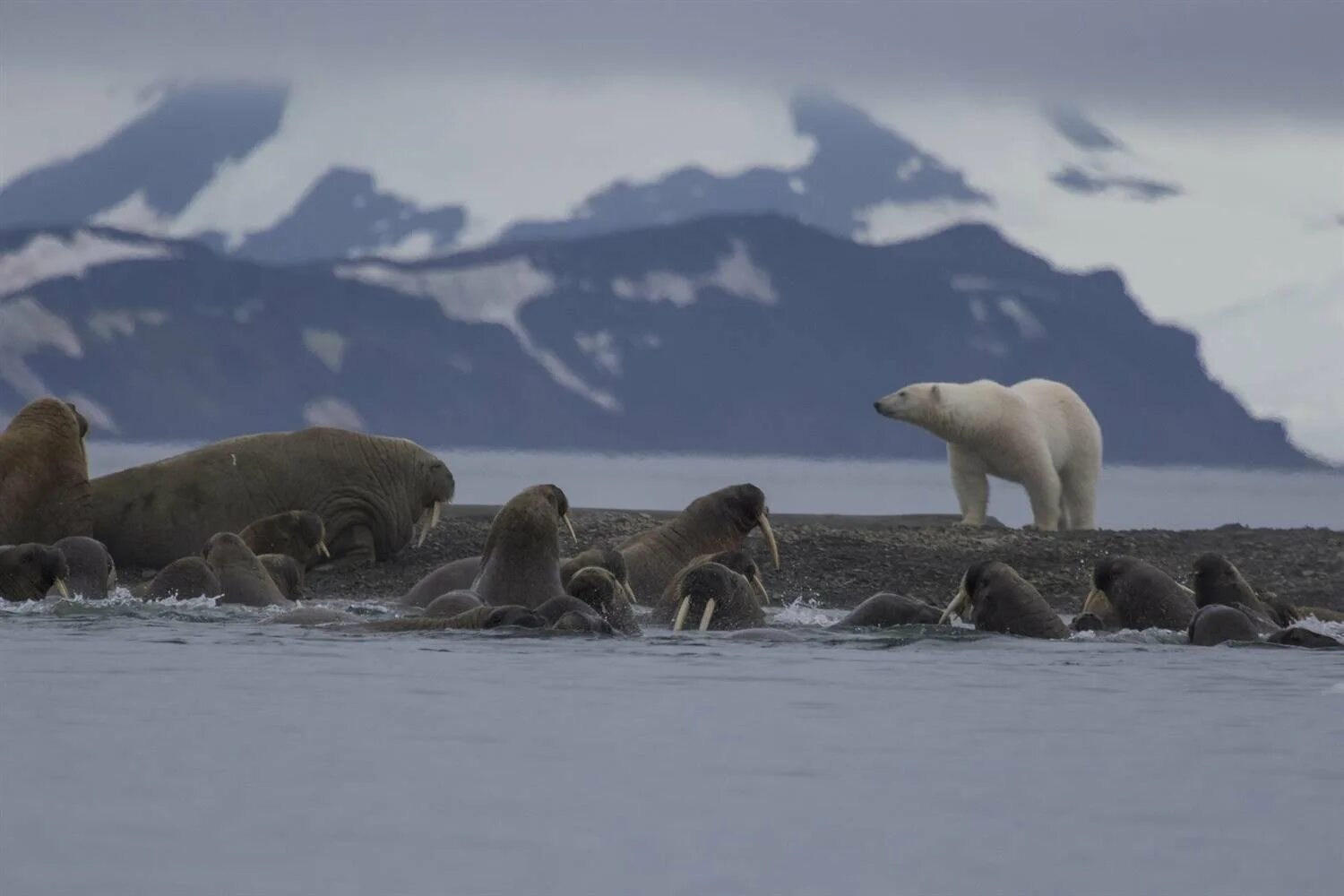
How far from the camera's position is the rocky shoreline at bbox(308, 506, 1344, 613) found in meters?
15.0

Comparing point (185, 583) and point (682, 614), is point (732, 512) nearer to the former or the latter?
point (682, 614)

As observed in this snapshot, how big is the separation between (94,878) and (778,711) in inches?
143

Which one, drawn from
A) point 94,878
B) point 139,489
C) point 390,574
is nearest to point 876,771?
point 94,878

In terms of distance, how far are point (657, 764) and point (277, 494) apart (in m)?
9.75

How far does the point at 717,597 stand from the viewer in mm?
11273

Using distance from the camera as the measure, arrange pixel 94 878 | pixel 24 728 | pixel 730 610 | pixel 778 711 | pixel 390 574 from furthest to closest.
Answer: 1. pixel 390 574
2. pixel 730 610
3. pixel 778 711
4. pixel 24 728
5. pixel 94 878

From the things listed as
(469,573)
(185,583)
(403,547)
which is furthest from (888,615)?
(403,547)

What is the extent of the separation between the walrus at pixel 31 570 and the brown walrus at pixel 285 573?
147 centimetres

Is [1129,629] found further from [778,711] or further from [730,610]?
[778,711]

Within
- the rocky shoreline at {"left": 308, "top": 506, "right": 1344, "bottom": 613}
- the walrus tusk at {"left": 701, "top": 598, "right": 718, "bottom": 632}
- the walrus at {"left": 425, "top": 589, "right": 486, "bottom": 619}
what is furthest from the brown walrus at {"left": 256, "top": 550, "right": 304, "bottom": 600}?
the walrus tusk at {"left": 701, "top": 598, "right": 718, "bottom": 632}

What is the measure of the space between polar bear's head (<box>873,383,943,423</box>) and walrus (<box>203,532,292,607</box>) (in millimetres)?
9660

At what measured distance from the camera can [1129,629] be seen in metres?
11.4

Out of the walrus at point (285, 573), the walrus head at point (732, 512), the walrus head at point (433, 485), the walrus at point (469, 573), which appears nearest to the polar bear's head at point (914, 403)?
the walrus head at point (433, 485)

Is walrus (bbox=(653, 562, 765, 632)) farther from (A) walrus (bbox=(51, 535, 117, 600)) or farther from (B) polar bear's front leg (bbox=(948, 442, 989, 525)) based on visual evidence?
(B) polar bear's front leg (bbox=(948, 442, 989, 525))
